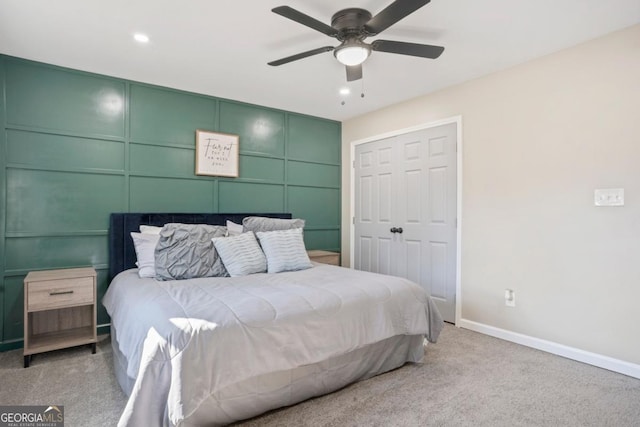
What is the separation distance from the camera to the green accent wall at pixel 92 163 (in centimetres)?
289

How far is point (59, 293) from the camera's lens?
2.66 m

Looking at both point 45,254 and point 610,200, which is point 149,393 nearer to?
point 45,254

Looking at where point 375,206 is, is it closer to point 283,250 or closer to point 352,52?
point 283,250

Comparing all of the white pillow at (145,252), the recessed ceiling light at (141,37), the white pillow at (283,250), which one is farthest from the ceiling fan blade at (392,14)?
the white pillow at (145,252)

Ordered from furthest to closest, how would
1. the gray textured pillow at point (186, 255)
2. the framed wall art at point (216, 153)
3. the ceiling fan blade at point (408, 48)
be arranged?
the framed wall art at point (216, 153), the gray textured pillow at point (186, 255), the ceiling fan blade at point (408, 48)

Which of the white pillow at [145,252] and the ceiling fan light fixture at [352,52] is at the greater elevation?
the ceiling fan light fixture at [352,52]

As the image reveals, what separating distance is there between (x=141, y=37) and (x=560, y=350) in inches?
164

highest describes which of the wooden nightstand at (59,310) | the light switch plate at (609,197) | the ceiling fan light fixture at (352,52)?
the ceiling fan light fixture at (352,52)

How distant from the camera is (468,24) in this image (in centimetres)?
241

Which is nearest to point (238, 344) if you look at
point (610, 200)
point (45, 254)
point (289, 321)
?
point (289, 321)

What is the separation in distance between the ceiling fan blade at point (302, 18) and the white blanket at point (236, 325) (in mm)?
1643

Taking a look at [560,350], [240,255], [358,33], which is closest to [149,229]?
[240,255]

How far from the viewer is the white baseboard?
2.47 m

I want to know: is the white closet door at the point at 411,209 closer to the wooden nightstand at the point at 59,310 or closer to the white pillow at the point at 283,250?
the white pillow at the point at 283,250
